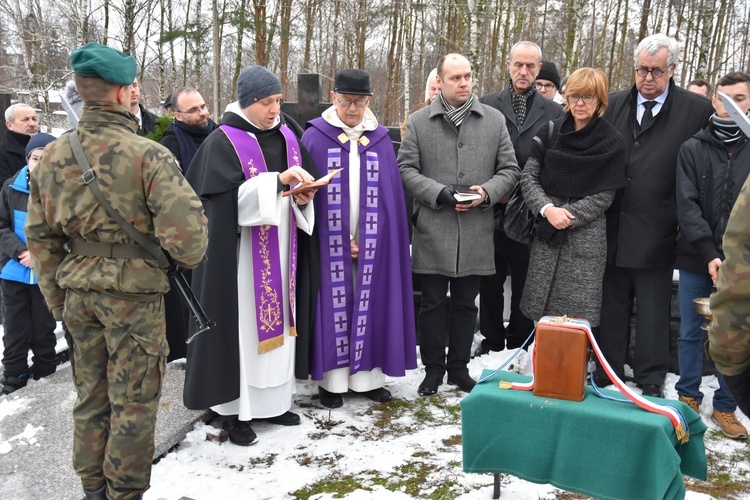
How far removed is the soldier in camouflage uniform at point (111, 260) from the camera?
269 cm

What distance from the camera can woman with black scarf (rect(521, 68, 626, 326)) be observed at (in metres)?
4.07

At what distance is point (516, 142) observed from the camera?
492 centimetres

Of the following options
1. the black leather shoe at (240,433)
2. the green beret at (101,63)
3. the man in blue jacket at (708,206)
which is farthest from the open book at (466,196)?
the green beret at (101,63)

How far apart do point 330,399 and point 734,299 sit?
10.3ft

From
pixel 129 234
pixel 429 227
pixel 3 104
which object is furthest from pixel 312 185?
pixel 3 104

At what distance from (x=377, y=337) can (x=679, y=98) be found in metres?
2.61

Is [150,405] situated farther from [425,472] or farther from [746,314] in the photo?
[746,314]

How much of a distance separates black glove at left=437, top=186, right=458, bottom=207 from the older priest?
2.82 feet

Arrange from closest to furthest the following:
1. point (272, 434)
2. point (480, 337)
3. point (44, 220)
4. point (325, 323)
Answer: point (44, 220)
point (272, 434)
point (325, 323)
point (480, 337)

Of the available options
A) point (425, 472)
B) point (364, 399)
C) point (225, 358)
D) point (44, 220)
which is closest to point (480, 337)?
point (364, 399)

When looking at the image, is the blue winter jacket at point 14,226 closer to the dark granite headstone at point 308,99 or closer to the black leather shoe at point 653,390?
the dark granite headstone at point 308,99

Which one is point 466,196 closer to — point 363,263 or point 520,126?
point 363,263

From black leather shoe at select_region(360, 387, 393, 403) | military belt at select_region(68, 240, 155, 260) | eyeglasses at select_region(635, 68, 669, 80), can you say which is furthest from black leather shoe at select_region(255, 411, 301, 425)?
eyeglasses at select_region(635, 68, 669, 80)

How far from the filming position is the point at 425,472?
3508mm
